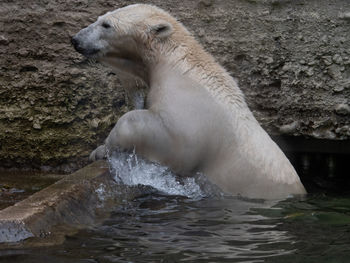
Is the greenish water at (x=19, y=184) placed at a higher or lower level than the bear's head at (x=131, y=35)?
lower

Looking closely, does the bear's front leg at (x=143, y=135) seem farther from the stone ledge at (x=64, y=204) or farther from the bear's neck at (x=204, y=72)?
the bear's neck at (x=204, y=72)

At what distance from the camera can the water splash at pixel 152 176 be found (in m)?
4.09

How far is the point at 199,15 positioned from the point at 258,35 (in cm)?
58

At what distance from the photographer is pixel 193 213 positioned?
351cm

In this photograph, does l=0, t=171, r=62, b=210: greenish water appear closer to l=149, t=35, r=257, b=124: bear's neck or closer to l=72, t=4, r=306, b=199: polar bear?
l=72, t=4, r=306, b=199: polar bear

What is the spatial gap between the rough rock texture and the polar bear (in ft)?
3.21

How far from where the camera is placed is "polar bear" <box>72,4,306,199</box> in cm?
415

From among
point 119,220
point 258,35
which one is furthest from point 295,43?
point 119,220

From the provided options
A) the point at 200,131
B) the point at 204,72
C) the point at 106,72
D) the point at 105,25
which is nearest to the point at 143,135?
the point at 200,131

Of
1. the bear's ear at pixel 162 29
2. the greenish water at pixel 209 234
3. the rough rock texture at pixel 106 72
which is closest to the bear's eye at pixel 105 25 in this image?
the bear's ear at pixel 162 29

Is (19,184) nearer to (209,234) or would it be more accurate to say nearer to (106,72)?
(106,72)

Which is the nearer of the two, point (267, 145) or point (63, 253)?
point (63, 253)

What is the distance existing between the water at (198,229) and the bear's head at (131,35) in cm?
98

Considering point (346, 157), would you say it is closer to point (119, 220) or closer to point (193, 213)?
point (193, 213)
